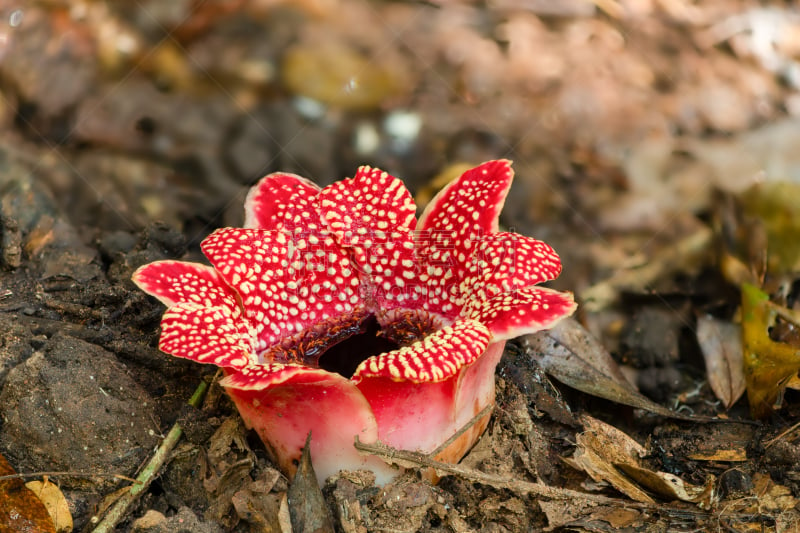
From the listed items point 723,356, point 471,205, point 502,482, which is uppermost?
point 471,205

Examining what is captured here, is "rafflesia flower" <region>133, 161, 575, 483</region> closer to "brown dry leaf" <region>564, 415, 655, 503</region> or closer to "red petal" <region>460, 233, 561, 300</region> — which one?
"red petal" <region>460, 233, 561, 300</region>

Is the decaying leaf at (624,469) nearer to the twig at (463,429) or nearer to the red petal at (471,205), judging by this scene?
the twig at (463,429)

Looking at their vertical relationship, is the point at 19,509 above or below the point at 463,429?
above

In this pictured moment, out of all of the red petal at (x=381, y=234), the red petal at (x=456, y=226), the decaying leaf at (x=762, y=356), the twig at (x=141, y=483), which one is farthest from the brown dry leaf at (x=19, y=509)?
the decaying leaf at (x=762, y=356)

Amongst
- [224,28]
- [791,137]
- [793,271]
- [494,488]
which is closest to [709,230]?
[793,271]

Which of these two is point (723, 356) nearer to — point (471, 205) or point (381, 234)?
point (471, 205)

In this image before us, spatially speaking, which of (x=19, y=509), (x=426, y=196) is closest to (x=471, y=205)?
(x=426, y=196)
